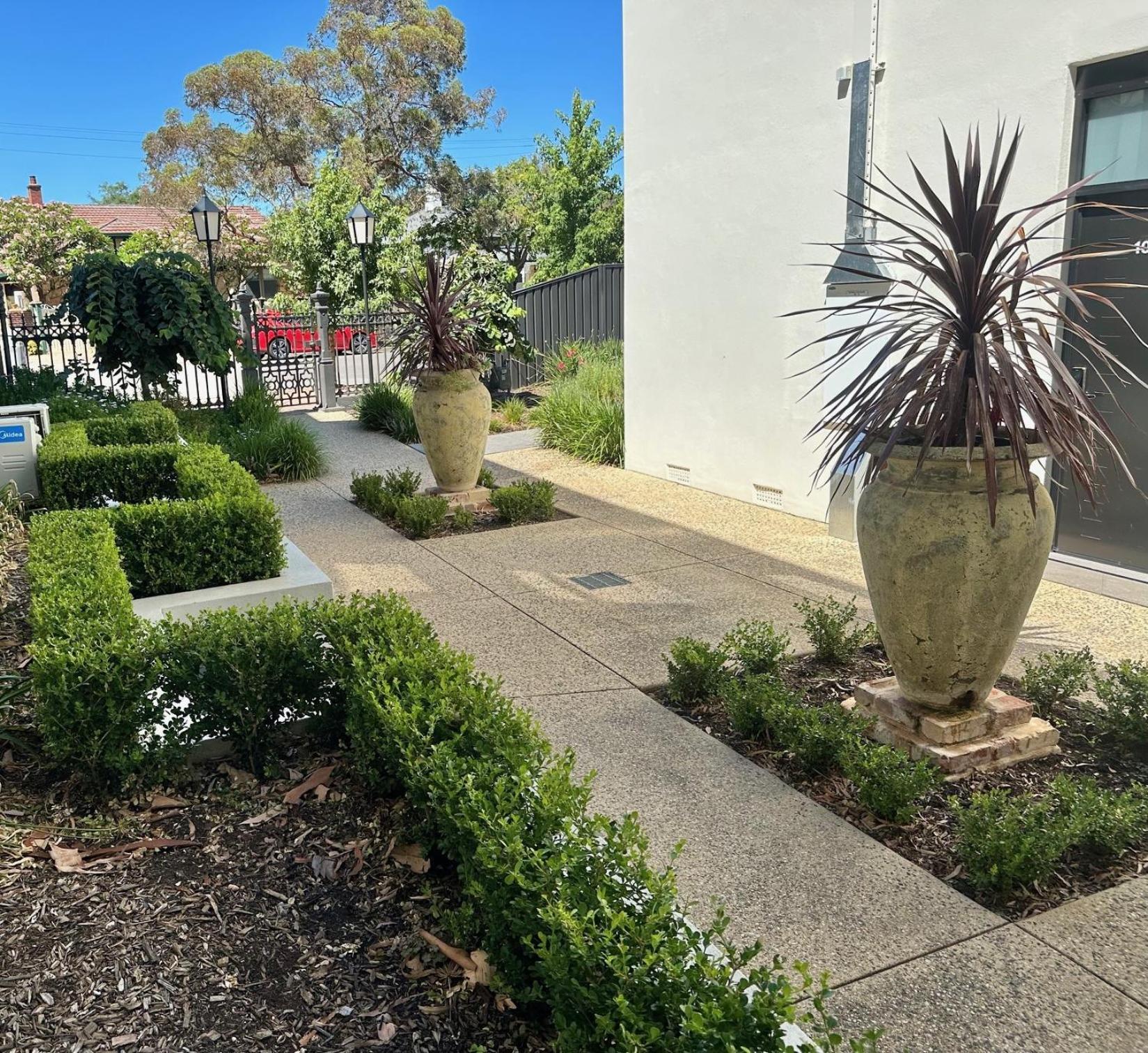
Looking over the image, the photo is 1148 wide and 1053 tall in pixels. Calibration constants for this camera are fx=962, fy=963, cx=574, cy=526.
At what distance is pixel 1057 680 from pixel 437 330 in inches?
231

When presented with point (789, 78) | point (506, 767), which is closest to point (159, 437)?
point (789, 78)

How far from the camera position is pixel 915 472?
348cm

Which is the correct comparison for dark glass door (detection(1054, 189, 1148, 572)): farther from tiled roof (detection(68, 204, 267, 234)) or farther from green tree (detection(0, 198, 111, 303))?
tiled roof (detection(68, 204, 267, 234))

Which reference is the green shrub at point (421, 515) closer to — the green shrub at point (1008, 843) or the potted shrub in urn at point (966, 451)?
the potted shrub in urn at point (966, 451)

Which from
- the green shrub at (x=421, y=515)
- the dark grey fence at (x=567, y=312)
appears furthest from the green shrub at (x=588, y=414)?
the green shrub at (x=421, y=515)

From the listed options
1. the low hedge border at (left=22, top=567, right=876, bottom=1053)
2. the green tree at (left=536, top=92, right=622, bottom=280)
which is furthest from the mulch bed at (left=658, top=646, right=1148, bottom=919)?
the green tree at (left=536, top=92, right=622, bottom=280)

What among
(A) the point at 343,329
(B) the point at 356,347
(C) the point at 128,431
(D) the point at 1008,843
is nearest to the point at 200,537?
(C) the point at 128,431

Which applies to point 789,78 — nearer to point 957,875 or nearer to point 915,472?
point 915,472

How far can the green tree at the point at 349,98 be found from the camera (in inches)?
1352

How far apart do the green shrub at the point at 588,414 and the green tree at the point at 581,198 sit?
17.9 m

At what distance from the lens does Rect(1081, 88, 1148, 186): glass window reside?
5562 mm

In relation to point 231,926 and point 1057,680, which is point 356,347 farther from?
point 231,926

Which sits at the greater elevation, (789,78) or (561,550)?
(789,78)

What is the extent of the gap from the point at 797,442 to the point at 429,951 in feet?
20.8
